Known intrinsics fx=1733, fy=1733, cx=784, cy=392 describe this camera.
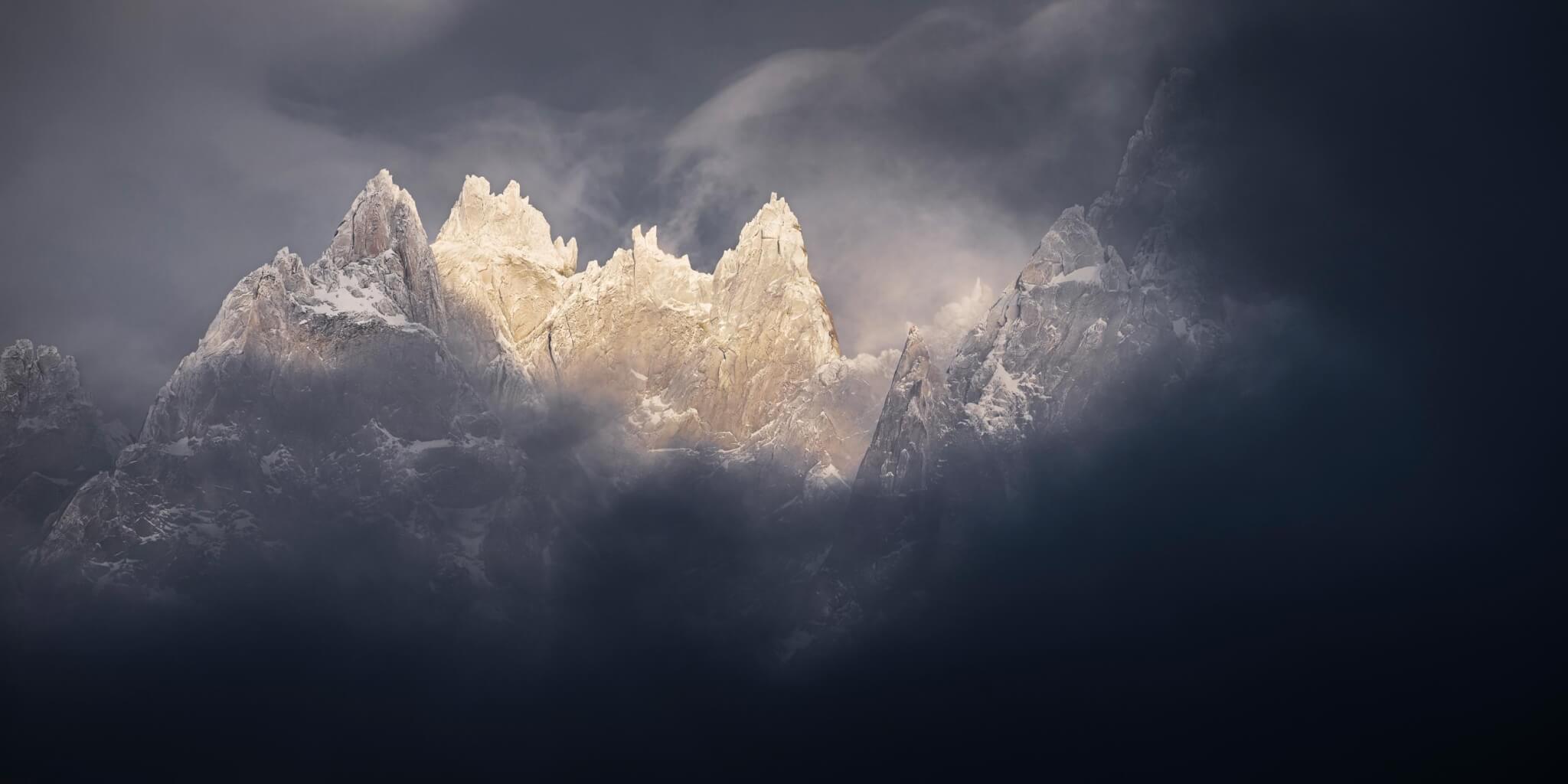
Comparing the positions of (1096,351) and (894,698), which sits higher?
(1096,351)

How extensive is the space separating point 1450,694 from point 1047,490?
54.1 metres

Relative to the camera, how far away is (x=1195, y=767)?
559ft

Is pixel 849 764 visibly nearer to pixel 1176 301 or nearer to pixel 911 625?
pixel 911 625

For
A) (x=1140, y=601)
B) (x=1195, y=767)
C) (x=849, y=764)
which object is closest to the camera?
(x=1195, y=767)

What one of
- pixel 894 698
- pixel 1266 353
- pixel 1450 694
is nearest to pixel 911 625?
pixel 894 698

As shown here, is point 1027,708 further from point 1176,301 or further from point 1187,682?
point 1176,301

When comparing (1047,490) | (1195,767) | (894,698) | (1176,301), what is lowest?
(1195,767)

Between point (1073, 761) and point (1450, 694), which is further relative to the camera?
point (1073, 761)

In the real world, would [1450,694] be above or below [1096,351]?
below

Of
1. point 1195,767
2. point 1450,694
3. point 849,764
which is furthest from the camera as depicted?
point 849,764

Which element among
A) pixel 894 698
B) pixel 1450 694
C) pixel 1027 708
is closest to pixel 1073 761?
pixel 1027 708

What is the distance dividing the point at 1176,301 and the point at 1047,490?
2601 centimetres

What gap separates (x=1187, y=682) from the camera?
17550 cm

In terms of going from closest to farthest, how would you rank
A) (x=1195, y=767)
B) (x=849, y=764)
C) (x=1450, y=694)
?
(x=1450, y=694) → (x=1195, y=767) → (x=849, y=764)
